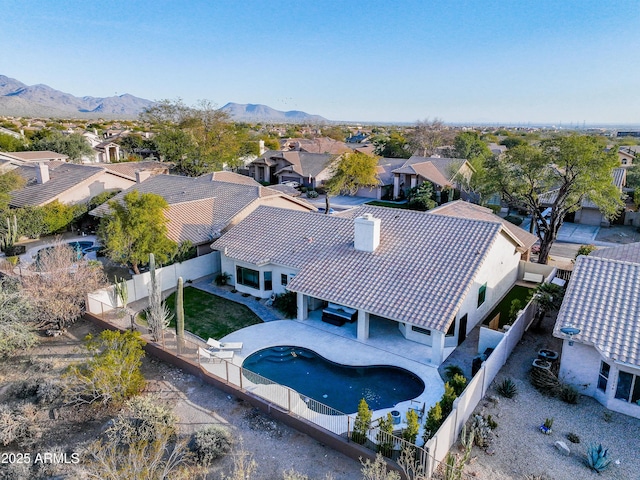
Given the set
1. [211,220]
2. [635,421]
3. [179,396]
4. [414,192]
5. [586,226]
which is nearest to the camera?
[635,421]

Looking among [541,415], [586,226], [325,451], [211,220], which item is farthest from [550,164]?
[325,451]

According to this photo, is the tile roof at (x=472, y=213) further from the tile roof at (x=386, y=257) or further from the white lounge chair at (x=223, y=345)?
the white lounge chair at (x=223, y=345)

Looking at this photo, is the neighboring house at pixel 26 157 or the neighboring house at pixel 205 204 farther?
the neighboring house at pixel 26 157

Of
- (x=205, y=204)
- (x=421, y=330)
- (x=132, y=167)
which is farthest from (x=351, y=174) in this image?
(x=421, y=330)

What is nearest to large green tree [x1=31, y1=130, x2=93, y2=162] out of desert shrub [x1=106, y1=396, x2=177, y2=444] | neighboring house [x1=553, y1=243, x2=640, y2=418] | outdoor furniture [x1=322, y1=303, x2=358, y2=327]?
outdoor furniture [x1=322, y1=303, x2=358, y2=327]

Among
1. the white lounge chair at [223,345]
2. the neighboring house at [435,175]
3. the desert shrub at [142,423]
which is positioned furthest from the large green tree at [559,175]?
the desert shrub at [142,423]

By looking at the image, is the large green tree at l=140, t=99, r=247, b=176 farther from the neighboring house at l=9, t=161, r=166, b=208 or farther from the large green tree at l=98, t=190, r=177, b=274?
the large green tree at l=98, t=190, r=177, b=274

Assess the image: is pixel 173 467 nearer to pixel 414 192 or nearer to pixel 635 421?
pixel 635 421
